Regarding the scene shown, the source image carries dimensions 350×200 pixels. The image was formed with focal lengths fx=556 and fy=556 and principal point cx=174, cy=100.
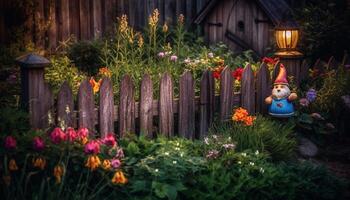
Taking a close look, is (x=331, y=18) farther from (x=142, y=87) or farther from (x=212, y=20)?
(x=142, y=87)

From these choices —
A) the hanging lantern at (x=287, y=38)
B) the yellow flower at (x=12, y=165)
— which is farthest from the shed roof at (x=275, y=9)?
the yellow flower at (x=12, y=165)

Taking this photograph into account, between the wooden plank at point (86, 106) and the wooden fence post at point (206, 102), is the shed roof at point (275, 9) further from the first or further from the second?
the wooden plank at point (86, 106)

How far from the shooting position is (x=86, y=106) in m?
5.36

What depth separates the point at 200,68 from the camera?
7609 millimetres

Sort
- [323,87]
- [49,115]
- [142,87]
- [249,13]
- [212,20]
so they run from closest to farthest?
[49,115] < [142,87] < [323,87] < [249,13] < [212,20]

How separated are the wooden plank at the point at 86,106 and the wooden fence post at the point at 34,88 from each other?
35 centimetres

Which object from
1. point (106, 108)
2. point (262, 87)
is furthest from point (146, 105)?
point (262, 87)

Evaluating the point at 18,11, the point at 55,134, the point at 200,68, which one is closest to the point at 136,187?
the point at 55,134

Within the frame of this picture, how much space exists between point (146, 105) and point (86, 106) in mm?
687

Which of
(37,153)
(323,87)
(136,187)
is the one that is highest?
(323,87)

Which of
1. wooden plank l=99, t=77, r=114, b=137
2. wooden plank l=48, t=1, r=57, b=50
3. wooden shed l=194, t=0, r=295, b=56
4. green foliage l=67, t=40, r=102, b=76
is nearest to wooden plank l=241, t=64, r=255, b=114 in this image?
wooden plank l=99, t=77, r=114, b=137

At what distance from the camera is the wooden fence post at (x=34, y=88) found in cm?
498

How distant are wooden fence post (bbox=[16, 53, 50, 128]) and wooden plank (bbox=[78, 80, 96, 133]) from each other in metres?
0.35

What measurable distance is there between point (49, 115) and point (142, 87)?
1.24m
